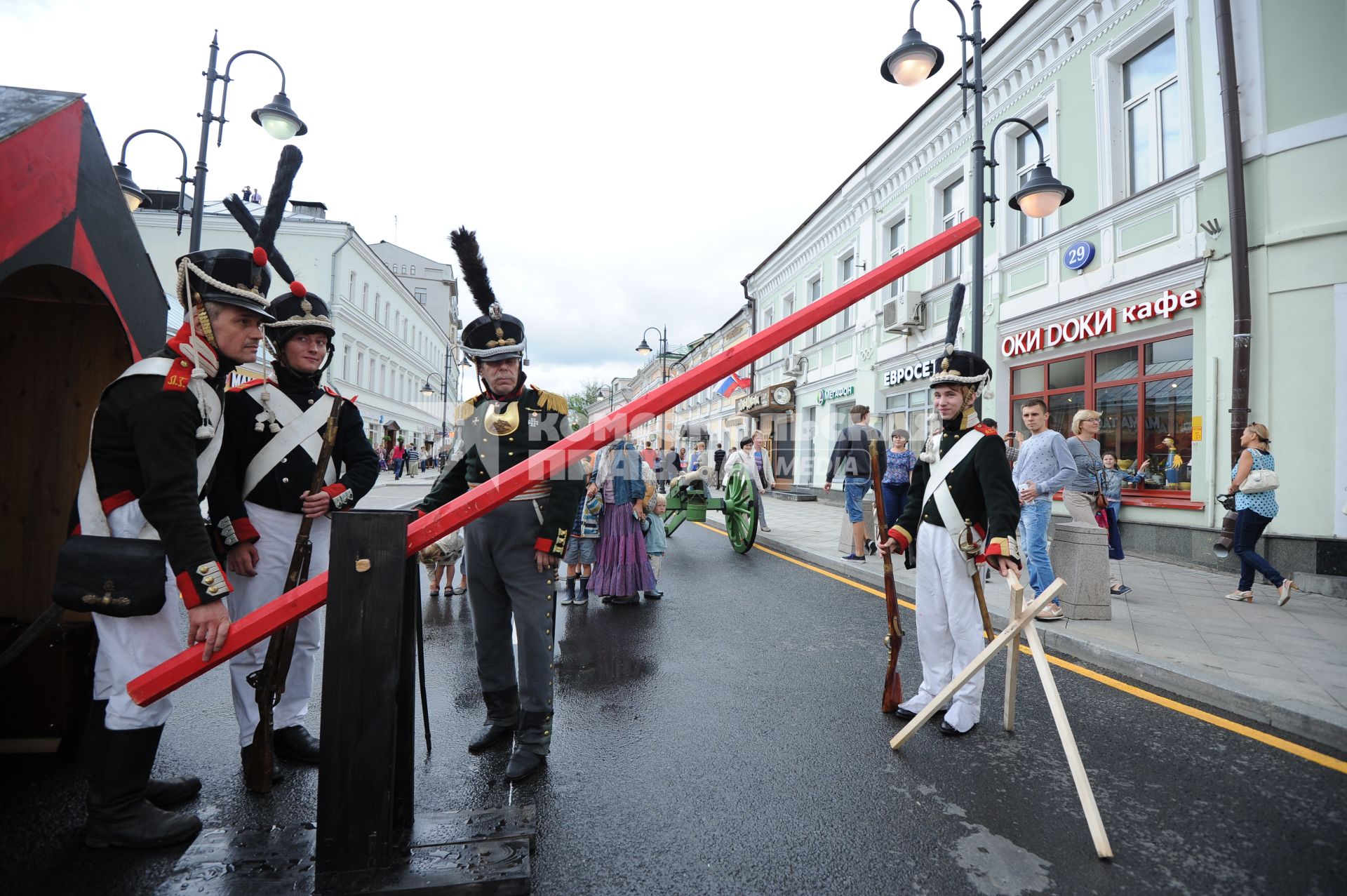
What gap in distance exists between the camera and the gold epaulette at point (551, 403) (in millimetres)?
3154

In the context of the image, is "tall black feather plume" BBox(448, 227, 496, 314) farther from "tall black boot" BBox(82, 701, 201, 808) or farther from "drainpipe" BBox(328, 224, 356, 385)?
"drainpipe" BBox(328, 224, 356, 385)

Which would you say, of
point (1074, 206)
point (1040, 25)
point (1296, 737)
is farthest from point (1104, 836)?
point (1040, 25)

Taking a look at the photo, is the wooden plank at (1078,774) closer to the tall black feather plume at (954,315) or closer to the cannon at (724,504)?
the tall black feather plume at (954,315)

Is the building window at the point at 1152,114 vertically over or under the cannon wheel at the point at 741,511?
over

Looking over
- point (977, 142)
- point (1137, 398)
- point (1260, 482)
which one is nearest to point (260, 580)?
point (1260, 482)

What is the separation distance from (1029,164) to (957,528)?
10885 millimetres

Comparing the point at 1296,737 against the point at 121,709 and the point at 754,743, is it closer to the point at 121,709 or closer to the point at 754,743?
the point at 754,743

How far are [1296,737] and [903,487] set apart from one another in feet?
17.4

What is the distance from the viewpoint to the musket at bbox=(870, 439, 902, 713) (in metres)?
3.50

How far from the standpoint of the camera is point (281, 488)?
2.77 m

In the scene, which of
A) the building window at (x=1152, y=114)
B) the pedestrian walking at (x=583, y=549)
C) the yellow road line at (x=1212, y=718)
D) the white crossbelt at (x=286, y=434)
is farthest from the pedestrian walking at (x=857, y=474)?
the white crossbelt at (x=286, y=434)

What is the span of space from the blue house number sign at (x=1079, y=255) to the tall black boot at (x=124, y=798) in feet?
37.1

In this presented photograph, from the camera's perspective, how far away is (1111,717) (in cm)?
347

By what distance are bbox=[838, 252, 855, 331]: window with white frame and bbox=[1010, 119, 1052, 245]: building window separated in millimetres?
5792
